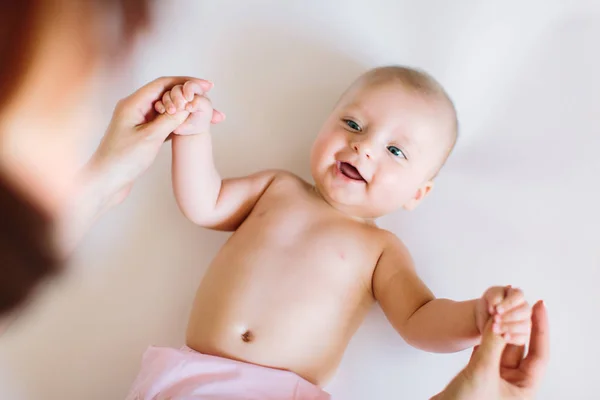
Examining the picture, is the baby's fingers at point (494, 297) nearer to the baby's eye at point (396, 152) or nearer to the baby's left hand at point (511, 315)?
the baby's left hand at point (511, 315)

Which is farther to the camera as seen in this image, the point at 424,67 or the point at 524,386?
the point at 424,67

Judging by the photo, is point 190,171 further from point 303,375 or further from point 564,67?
point 564,67

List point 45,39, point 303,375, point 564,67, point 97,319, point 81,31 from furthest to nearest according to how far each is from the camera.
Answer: point 564,67
point 97,319
point 303,375
point 81,31
point 45,39

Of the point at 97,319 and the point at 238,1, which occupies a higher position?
the point at 238,1

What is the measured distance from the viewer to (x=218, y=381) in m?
0.73

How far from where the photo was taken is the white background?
0.86 meters

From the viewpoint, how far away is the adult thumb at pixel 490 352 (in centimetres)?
61

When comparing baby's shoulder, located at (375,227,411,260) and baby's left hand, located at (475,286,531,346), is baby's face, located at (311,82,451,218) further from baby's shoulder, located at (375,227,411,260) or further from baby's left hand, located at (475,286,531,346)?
baby's left hand, located at (475,286,531,346)

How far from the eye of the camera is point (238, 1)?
1.08m

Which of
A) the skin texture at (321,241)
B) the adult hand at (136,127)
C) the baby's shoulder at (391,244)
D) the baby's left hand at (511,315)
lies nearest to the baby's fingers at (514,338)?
the baby's left hand at (511,315)

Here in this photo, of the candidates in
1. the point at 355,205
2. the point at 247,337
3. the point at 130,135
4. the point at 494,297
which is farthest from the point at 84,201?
the point at 494,297

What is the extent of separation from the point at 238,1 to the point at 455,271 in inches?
24.1

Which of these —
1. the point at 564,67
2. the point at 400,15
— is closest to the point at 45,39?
the point at 400,15

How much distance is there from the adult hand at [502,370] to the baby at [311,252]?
0.20ft
